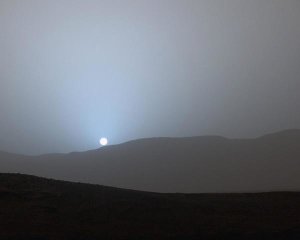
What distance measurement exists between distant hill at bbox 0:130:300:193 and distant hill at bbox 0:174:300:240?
0.82m

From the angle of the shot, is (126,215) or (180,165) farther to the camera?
(180,165)

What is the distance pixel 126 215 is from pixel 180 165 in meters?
1.10

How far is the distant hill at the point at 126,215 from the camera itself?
113 cm

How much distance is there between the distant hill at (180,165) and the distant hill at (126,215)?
818 mm

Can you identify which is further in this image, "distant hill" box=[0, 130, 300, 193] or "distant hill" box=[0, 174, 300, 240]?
"distant hill" box=[0, 130, 300, 193]

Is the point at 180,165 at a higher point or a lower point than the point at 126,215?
higher

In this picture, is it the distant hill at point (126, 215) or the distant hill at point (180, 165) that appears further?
the distant hill at point (180, 165)

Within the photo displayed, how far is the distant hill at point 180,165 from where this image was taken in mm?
2209

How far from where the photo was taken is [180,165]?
90.1 inches

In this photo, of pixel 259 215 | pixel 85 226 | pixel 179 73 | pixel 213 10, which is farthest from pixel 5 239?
pixel 213 10

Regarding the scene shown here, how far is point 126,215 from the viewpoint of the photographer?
3.97 ft

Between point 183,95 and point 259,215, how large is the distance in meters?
1.37

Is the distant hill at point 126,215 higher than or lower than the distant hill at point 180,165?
lower

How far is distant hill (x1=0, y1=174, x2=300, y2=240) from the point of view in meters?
1.13
